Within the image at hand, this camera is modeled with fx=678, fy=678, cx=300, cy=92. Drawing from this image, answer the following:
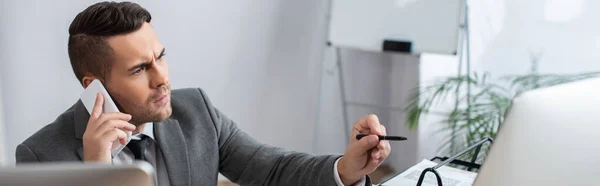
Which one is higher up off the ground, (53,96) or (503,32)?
(503,32)

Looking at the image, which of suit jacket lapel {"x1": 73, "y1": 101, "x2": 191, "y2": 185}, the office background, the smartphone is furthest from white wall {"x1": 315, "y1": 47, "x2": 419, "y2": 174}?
the smartphone

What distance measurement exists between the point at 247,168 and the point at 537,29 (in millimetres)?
1747

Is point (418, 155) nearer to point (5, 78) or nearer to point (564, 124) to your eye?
point (5, 78)

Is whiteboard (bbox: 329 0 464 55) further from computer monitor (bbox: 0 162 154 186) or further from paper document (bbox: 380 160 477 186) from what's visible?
computer monitor (bbox: 0 162 154 186)

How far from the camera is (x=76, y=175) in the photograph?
0.63 m

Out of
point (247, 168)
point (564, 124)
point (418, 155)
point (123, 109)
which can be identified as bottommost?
point (418, 155)

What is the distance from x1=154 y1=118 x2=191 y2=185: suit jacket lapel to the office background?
1.33 metres

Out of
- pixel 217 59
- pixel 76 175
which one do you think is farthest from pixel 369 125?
pixel 217 59

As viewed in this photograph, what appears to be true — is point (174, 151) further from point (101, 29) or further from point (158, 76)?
point (101, 29)

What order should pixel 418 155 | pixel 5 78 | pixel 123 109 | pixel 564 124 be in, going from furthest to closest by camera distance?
pixel 418 155 < pixel 5 78 < pixel 123 109 < pixel 564 124

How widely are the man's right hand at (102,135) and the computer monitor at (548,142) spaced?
0.78 m

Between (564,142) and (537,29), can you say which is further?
(537,29)

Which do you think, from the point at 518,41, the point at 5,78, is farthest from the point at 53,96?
the point at 518,41

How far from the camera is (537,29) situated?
293cm
